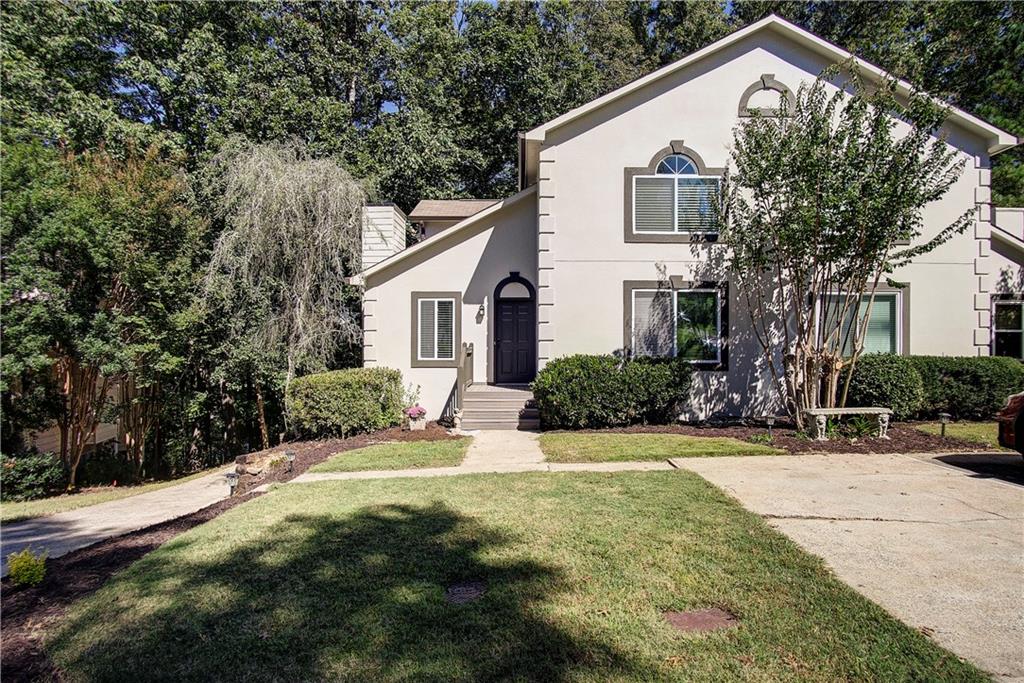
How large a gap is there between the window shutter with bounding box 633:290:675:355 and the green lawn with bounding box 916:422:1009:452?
4927 mm

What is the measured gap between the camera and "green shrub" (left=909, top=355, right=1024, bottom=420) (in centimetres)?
1145

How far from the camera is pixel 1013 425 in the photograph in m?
7.23

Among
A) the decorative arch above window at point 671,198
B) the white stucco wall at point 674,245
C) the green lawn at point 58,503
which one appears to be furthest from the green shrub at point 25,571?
the decorative arch above window at point 671,198

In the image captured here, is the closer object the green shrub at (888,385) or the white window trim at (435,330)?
the green shrub at (888,385)

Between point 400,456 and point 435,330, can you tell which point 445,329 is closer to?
point 435,330

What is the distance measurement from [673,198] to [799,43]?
13.6 ft

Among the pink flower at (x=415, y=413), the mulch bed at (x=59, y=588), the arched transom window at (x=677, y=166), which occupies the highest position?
the arched transom window at (x=677, y=166)

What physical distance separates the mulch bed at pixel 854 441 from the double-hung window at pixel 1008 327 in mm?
4493

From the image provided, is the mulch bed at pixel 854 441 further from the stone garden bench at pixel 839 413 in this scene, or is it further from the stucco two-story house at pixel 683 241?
the stucco two-story house at pixel 683 241

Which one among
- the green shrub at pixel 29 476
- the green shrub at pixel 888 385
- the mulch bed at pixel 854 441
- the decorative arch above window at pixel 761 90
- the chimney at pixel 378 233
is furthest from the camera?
the chimney at pixel 378 233

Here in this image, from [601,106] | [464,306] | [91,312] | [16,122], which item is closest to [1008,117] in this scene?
[601,106]

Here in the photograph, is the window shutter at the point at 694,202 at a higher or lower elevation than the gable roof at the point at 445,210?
lower

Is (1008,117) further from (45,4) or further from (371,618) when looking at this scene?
(45,4)

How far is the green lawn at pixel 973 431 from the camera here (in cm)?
928
